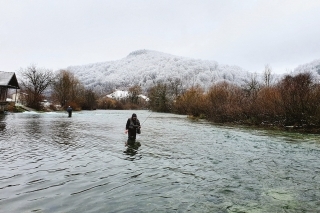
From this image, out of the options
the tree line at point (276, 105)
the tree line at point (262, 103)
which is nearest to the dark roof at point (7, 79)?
the tree line at point (262, 103)

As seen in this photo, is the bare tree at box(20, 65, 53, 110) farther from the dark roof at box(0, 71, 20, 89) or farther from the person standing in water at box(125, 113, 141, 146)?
the person standing in water at box(125, 113, 141, 146)

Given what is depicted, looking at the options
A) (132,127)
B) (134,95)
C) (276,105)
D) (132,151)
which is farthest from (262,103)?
A: (134,95)

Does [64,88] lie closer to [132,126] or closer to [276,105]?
[276,105]

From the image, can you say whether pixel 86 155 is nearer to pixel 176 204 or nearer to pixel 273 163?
Result: pixel 176 204

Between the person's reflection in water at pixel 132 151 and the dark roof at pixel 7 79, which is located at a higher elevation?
the dark roof at pixel 7 79

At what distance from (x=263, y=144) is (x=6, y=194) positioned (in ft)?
49.3

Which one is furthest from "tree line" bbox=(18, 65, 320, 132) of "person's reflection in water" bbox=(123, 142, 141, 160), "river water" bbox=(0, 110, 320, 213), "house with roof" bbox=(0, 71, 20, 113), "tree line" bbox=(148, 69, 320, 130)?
"person's reflection in water" bbox=(123, 142, 141, 160)

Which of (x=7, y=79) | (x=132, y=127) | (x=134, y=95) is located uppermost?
(x=134, y=95)

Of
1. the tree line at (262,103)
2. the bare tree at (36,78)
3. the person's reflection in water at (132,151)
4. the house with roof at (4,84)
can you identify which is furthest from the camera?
the bare tree at (36,78)

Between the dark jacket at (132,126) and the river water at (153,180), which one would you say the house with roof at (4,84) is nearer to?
the river water at (153,180)

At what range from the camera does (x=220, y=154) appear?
44.4 ft

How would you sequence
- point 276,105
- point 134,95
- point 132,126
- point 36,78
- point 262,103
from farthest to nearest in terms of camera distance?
point 134,95 → point 36,78 → point 262,103 → point 276,105 → point 132,126

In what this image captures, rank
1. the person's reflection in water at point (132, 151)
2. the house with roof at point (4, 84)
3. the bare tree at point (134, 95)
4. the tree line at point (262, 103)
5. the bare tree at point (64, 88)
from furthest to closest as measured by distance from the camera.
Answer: the bare tree at point (134, 95)
the bare tree at point (64, 88)
the house with roof at point (4, 84)
the tree line at point (262, 103)
the person's reflection in water at point (132, 151)

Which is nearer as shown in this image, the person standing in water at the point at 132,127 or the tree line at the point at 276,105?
the person standing in water at the point at 132,127
